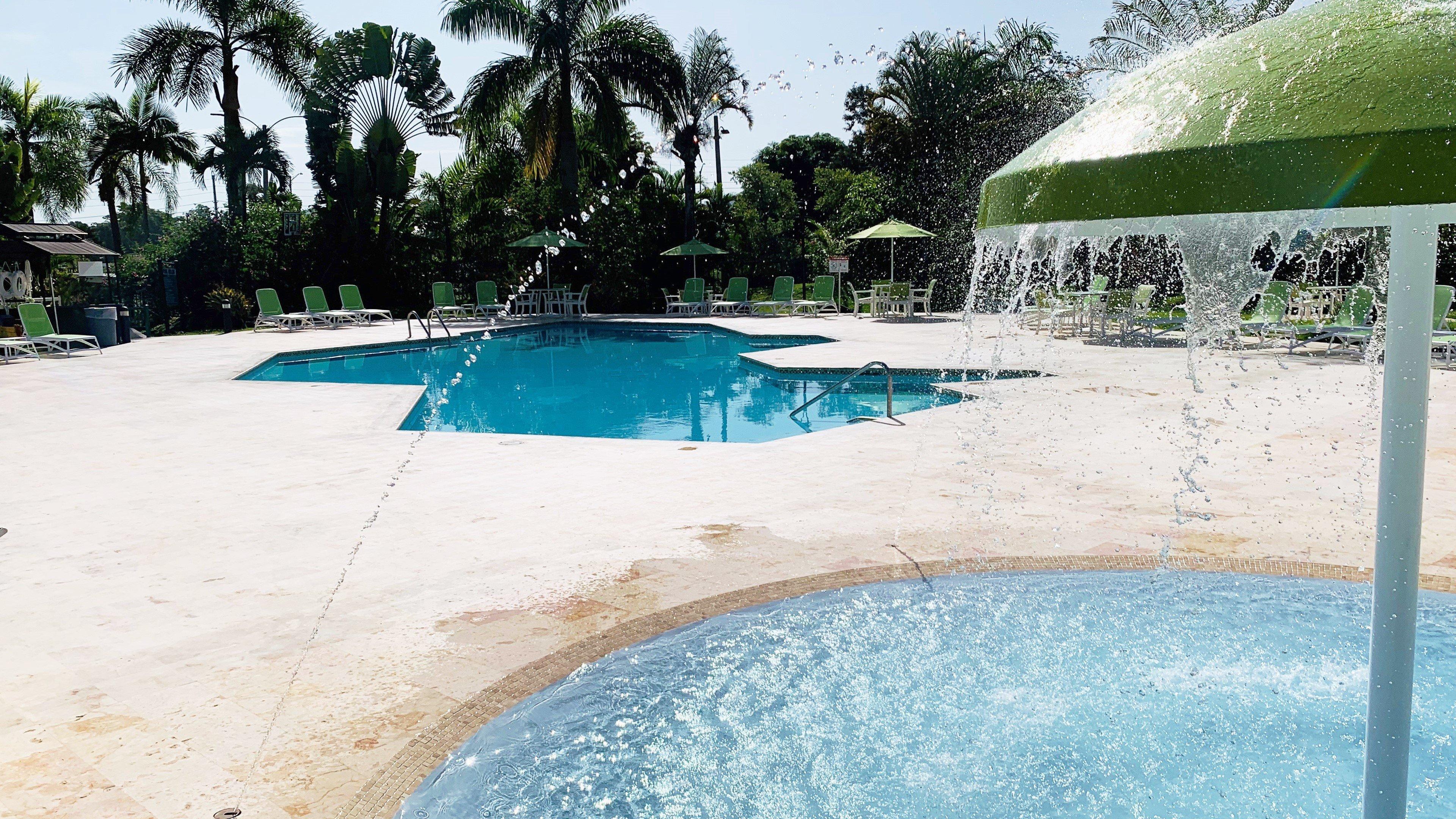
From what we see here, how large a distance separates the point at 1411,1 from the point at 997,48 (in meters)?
26.7

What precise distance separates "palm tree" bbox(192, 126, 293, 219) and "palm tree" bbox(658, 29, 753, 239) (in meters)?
11.1

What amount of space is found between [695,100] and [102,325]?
14.4 m

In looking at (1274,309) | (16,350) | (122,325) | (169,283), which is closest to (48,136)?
(169,283)

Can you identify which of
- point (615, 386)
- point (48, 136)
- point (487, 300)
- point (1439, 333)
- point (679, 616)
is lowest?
point (679, 616)

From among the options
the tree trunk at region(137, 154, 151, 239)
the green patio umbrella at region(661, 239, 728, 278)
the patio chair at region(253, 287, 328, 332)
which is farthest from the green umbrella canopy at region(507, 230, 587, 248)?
the tree trunk at region(137, 154, 151, 239)

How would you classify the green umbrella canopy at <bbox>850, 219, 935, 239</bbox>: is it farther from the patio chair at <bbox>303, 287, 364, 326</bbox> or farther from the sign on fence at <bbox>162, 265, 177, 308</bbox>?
the sign on fence at <bbox>162, 265, 177, 308</bbox>

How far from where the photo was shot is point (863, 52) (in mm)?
21547

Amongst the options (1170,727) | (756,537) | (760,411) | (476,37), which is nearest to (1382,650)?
(1170,727)

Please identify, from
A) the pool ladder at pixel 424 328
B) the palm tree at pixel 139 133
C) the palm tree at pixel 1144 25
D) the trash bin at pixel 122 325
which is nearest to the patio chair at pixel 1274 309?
the palm tree at pixel 1144 25

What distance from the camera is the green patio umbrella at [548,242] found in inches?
898

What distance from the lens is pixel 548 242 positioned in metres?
22.8

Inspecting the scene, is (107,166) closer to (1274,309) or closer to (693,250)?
(693,250)

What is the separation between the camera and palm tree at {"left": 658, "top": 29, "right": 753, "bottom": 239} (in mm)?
24516

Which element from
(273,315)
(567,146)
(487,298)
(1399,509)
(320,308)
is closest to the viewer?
(1399,509)
